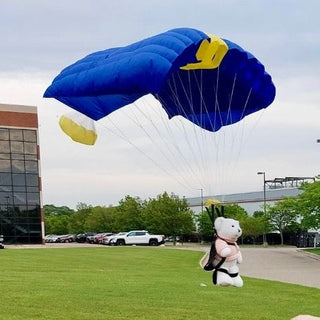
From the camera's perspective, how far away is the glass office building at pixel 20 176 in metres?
56.7

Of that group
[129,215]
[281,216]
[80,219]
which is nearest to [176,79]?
[281,216]

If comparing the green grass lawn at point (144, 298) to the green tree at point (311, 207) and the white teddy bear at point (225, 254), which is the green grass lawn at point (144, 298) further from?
the green tree at point (311, 207)

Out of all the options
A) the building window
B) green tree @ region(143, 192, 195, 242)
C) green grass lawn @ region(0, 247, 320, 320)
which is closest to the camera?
green grass lawn @ region(0, 247, 320, 320)

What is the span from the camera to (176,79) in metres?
11.8

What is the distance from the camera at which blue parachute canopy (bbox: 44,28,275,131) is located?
9.52 meters

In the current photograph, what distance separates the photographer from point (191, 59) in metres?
10.0

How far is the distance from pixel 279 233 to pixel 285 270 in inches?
1625

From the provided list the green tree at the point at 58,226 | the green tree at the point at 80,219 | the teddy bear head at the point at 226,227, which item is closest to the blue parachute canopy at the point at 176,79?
the teddy bear head at the point at 226,227

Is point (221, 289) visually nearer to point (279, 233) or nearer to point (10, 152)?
point (10, 152)

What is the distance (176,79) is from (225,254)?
3.74 m

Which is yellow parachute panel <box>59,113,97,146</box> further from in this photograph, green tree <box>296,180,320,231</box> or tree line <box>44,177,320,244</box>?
tree line <box>44,177,320,244</box>

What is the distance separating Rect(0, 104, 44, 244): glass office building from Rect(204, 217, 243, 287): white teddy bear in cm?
4864

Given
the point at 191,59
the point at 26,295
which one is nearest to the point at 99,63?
the point at 191,59

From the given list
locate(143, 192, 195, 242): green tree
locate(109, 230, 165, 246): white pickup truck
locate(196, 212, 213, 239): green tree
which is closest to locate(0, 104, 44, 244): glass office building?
locate(109, 230, 165, 246): white pickup truck
